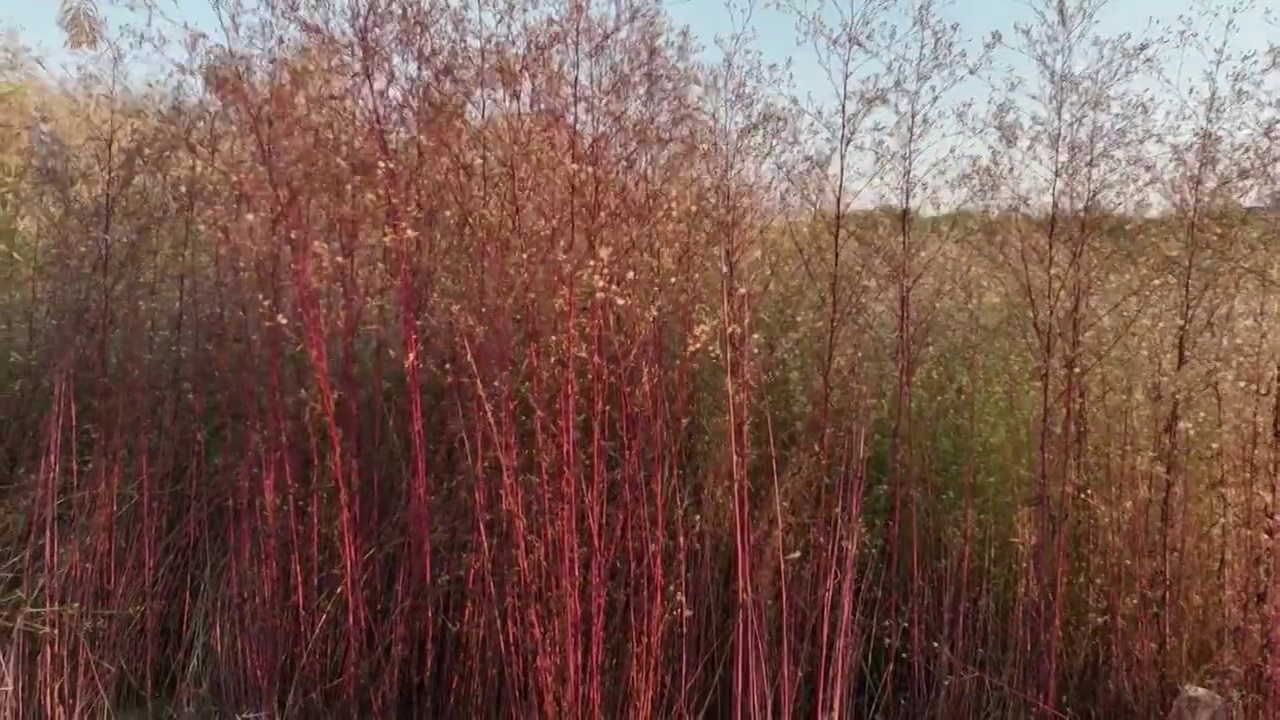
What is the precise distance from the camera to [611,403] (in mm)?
2645

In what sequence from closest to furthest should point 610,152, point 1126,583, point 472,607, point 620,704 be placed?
point 610,152
point 620,704
point 472,607
point 1126,583

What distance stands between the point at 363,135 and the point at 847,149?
1390 mm

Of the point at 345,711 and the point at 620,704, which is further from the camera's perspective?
the point at 345,711

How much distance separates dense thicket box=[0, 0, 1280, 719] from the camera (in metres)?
2.46

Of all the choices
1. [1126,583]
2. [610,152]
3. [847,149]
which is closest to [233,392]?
[610,152]

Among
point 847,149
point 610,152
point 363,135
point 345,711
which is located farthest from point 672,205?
point 345,711

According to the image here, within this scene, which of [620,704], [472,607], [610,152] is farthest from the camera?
[472,607]

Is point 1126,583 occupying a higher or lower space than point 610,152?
lower

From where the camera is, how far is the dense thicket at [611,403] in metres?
2.46

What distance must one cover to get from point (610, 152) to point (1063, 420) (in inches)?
63.2

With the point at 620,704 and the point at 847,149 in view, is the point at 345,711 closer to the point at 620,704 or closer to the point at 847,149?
the point at 620,704

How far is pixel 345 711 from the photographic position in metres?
2.84

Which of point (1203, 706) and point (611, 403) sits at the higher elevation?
point (611, 403)

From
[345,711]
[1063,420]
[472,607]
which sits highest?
[1063,420]
